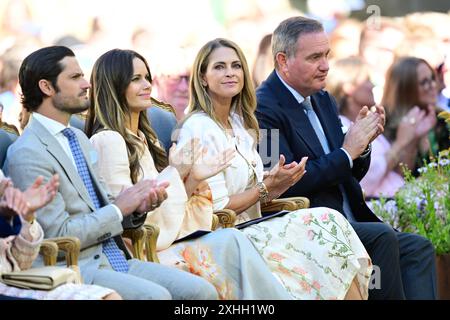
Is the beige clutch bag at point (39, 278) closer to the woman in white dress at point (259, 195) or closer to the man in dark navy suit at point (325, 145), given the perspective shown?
the woman in white dress at point (259, 195)

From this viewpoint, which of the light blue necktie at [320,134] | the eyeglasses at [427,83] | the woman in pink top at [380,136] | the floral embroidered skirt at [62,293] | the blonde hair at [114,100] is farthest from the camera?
the eyeglasses at [427,83]

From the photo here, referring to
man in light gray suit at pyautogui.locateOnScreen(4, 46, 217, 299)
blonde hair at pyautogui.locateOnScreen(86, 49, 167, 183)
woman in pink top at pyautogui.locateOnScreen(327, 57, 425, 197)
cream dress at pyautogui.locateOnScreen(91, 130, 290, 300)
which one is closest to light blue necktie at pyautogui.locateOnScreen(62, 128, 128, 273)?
man in light gray suit at pyautogui.locateOnScreen(4, 46, 217, 299)

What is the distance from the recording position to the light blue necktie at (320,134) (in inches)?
301

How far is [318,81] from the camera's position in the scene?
7652mm

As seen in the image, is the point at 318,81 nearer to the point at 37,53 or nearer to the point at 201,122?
the point at 201,122

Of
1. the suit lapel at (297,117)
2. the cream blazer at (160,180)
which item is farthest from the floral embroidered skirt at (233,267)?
the suit lapel at (297,117)

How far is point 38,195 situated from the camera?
563 centimetres

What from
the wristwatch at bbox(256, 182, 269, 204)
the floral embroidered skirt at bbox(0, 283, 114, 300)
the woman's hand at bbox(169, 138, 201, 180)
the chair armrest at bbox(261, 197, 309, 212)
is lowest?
the chair armrest at bbox(261, 197, 309, 212)

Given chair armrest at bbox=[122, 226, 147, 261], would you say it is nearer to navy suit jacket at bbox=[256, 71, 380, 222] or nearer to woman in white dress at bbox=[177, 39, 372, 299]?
woman in white dress at bbox=[177, 39, 372, 299]

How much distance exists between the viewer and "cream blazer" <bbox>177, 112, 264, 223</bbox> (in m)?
7.09

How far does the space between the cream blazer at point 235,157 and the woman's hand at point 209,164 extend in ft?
1.00

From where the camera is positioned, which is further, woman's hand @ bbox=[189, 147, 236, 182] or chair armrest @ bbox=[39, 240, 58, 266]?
woman's hand @ bbox=[189, 147, 236, 182]

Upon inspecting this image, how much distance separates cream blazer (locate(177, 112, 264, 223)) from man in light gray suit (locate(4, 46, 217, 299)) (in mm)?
849

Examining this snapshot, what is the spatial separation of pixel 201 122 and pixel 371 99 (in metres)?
3.98
